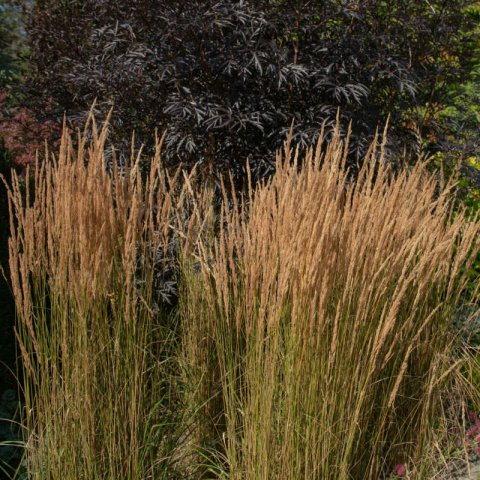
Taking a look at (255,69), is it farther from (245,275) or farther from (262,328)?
(262,328)

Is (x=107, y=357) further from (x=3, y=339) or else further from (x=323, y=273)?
(x=3, y=339)

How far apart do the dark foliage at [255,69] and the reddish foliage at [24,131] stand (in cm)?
128

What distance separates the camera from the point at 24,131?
6832 millimetres

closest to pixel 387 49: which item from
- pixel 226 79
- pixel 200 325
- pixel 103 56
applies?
pixel 226 79

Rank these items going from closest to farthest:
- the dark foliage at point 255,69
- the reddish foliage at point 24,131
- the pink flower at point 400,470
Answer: the pink flower at point 400,470 → the dark foliage at point 255,69 → the reddish foliage at point 24,131

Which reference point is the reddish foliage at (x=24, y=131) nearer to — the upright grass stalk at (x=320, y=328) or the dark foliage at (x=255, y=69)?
the dark foliage at (x=255, y=69)

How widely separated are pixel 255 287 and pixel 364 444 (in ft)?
2.72

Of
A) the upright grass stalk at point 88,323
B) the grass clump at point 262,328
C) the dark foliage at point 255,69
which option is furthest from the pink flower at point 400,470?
the dark foliage at point 255,69

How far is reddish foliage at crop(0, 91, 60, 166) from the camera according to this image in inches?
256

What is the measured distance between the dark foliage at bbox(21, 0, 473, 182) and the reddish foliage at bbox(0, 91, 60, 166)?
1.28 m

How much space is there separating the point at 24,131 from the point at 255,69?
329cm

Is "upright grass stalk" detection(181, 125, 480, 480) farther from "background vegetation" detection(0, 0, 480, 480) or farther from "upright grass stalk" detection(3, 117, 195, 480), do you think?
"upright grass stalk" detection(3, 117, 195, 480)

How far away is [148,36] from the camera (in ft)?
15.5

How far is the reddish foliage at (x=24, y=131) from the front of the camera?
651cm
